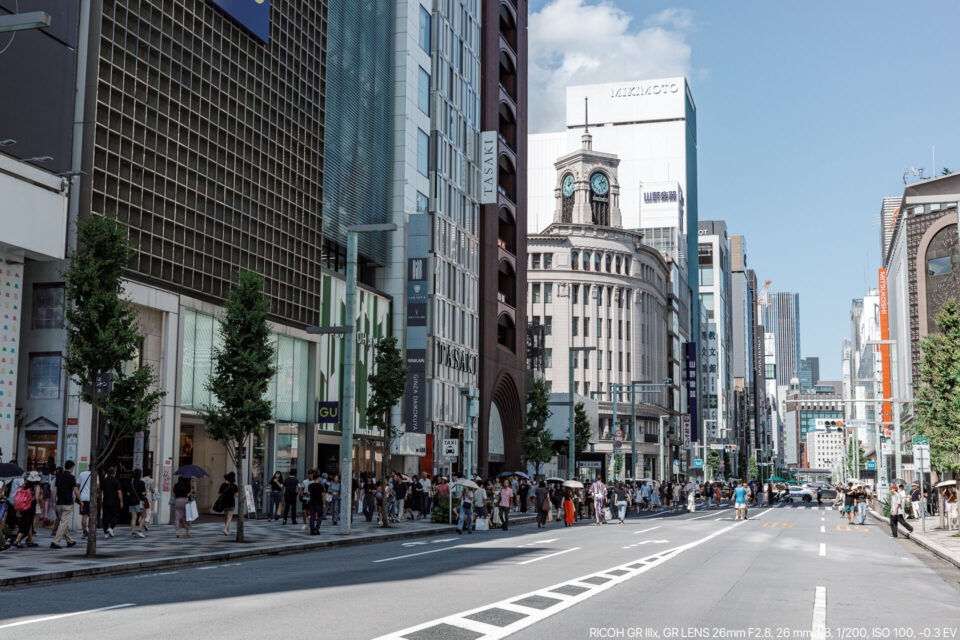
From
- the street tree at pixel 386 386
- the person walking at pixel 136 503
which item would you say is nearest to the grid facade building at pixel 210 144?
the street tree at pixel 386 386

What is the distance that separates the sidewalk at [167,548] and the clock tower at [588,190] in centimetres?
9483

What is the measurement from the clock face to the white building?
0.42 ft

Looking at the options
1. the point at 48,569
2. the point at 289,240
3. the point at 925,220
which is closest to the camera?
the point at 48,569

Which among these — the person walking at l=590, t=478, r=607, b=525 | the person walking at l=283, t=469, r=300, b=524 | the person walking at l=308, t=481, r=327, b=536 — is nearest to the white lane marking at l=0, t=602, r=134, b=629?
the person walking at l=308, t=481, r=327, b=536

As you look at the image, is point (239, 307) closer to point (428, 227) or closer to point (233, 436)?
point (233, 436)

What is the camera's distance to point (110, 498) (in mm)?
24922

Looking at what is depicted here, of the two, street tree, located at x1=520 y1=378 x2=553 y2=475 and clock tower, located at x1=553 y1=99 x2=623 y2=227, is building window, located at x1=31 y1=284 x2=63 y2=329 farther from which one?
clock tower, located at x1=553 y1=99 x2=623 y2=227

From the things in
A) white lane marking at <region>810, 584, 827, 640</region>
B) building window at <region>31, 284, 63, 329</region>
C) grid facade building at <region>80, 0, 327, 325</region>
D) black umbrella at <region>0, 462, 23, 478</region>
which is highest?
grid facade building at <region>80, 0, 327, 325</region>

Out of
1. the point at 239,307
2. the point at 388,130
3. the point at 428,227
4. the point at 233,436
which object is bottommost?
the point at 233,436

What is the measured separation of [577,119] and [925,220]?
76.6 metres

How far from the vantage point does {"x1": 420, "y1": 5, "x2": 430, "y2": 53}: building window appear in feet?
185

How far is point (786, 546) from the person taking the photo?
2711cm

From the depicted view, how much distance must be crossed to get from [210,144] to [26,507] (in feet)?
58.0

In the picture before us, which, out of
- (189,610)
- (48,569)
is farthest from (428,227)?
(189,610)
